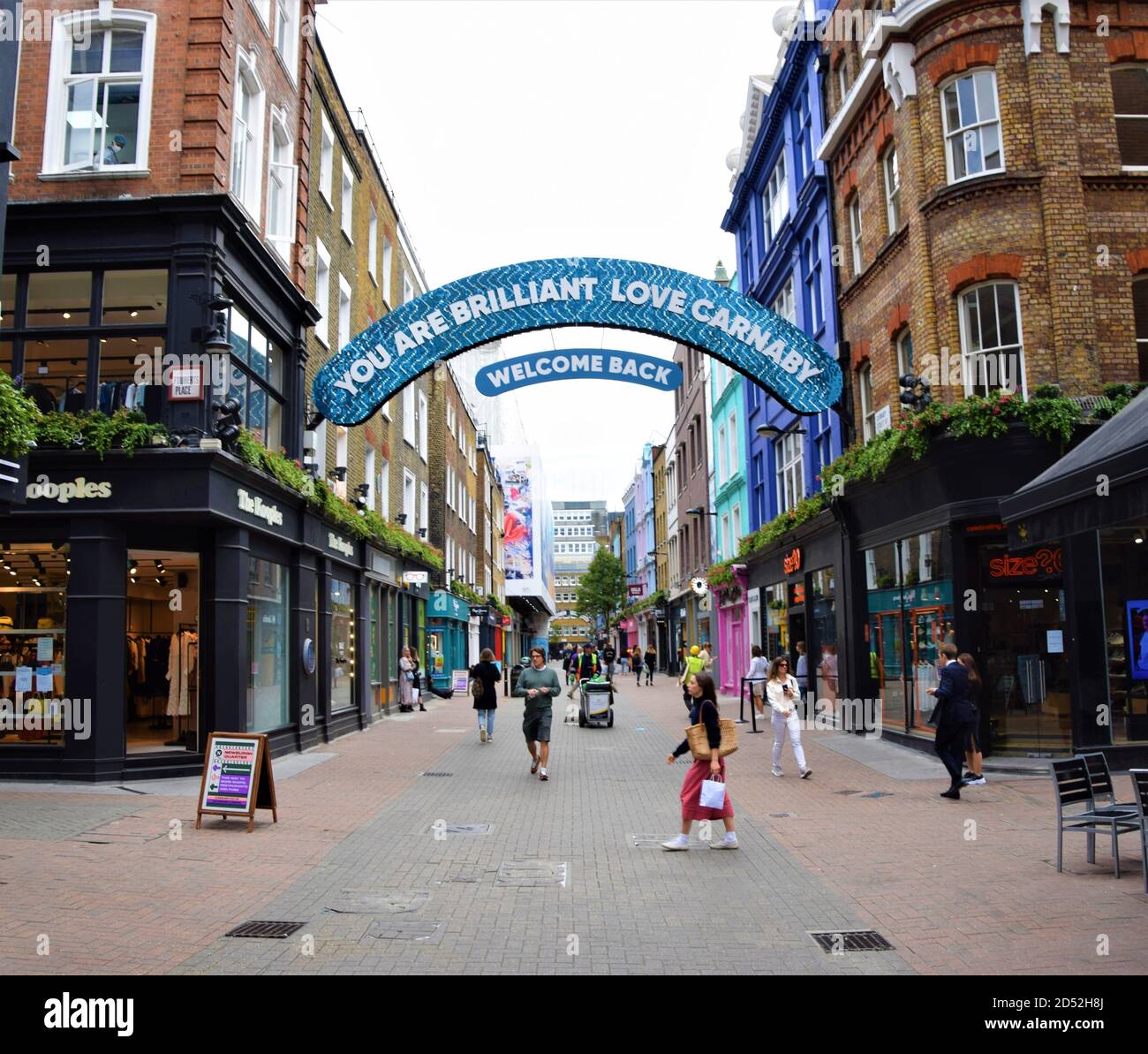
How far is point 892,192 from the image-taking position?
18516 millimetres

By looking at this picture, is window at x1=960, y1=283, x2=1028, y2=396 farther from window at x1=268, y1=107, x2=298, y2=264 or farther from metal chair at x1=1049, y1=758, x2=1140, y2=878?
window at x1=268, y1=107, x2=298, y2=264

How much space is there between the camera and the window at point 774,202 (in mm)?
26609

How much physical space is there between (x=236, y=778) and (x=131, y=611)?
4.55m

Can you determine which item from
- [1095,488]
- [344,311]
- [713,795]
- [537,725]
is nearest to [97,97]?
[344,311]

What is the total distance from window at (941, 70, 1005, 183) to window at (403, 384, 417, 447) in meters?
17.5

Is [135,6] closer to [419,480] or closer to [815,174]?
[815,174]

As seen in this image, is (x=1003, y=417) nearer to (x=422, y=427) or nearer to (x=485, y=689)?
(x=485, y=689)

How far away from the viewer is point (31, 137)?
1468cm

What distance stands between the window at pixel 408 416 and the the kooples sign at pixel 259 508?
44.0 ft

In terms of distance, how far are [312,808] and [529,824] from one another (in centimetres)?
279

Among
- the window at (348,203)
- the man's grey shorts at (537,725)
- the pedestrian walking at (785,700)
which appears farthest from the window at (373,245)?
the pedestrian walking at (785,700)

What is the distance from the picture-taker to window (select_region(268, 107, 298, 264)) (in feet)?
59.3

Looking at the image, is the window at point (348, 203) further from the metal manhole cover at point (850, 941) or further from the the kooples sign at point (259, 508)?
the metal manhole cover at point (850, 941)

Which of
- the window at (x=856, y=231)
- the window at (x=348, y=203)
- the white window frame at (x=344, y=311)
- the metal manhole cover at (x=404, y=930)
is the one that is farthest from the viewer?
the window at (x=348, y=203)
